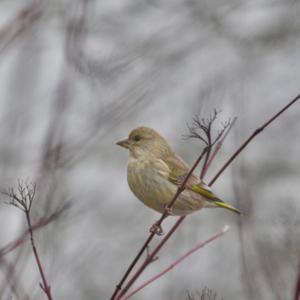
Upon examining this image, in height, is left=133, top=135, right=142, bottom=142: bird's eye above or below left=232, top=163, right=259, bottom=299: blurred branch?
above

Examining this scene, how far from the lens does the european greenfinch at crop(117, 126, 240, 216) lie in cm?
625

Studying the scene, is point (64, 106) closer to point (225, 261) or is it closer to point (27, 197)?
point (27, 197)

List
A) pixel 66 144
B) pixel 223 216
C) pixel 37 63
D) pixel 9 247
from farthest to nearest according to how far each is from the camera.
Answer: pixel 223 216
pixel 37 63
pixel 66 144
pixel 9 247

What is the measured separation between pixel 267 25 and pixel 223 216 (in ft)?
11.4

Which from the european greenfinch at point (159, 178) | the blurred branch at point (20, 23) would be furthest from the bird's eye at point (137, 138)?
the blurred branch at point (20, 23)

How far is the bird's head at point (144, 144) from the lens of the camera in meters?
6.67

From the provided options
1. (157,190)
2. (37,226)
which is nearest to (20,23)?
(37,226)

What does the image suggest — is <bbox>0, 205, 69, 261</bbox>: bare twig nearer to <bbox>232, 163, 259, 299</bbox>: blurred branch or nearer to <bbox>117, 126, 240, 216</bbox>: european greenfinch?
<bbox>232, 163, 259, 299</bbox>: blurred branch

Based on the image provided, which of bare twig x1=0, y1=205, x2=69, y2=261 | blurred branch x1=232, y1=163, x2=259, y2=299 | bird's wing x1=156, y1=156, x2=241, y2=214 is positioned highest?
bird's wing x1=156, y1=156, x2=241, y2=214

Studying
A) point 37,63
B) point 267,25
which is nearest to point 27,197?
point 37,63

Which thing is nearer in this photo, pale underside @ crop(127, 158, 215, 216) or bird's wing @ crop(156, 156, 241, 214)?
pale underside @ crop(127, 158, 215, 216)

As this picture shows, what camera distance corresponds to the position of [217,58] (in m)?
12.4

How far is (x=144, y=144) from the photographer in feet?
22.0

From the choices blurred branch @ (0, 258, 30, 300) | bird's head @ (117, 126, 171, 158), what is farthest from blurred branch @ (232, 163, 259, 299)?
bird's head @ (117, 126, 171, 158)
